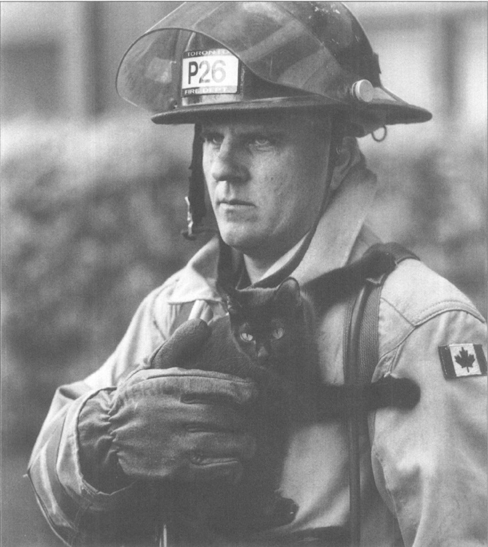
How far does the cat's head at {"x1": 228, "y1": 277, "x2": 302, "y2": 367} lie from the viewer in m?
2.22

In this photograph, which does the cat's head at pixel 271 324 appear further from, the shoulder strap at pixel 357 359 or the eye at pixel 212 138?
the eye at pixel 212 138

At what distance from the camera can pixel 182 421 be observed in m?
2.23

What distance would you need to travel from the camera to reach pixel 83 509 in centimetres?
242

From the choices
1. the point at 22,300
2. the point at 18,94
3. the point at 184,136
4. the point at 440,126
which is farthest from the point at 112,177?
the point at 18,94

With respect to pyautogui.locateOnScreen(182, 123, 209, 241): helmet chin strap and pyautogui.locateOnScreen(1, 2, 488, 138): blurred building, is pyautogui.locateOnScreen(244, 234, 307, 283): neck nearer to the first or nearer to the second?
pyautogui.locateOnScreen(182, 123, 209, 241): helmet chin strap

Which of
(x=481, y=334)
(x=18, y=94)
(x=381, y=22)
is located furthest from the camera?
(x=18, y=94)

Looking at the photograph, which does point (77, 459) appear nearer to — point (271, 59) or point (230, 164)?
point (230, 164)

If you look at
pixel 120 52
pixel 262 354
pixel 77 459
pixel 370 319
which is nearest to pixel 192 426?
pixel 262 354

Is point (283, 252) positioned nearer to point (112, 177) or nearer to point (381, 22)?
point (112, 177)

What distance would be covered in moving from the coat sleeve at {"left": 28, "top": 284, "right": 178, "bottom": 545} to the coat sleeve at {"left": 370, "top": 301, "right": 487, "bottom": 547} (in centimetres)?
58

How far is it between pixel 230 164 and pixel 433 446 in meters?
0.74

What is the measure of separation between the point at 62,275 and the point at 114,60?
2.30 meters

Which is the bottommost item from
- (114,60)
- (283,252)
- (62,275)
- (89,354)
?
(89,354)

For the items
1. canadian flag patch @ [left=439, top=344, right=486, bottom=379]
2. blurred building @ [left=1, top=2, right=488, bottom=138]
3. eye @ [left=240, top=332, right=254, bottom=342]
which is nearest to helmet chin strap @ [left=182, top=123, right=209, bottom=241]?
eye @ [left=240, top=332, right=254, bottom=342]
